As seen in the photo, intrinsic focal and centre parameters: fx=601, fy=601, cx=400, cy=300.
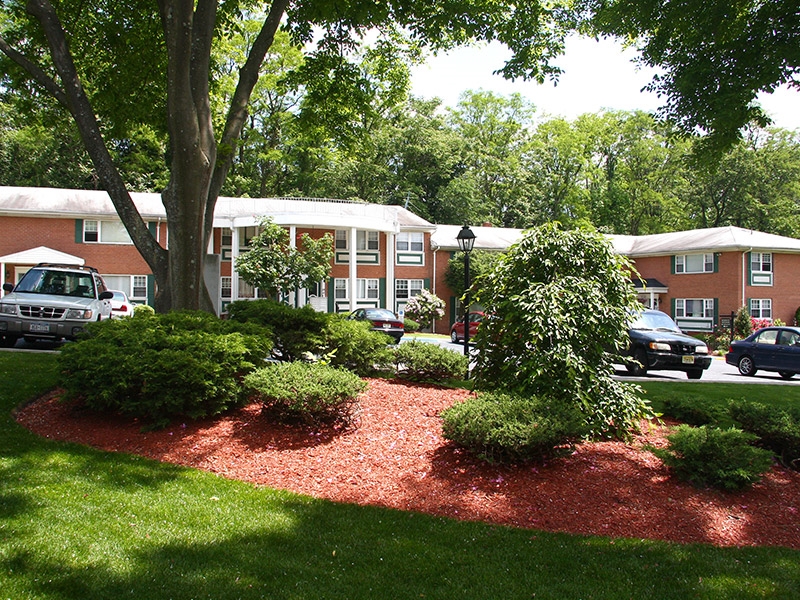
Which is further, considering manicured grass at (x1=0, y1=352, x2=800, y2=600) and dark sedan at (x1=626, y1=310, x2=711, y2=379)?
dark sedan at (x1=626, y1=310, x2=711, y2=379)

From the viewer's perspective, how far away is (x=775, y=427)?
255 inches

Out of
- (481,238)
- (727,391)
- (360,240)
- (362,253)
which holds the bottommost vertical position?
(727,391)

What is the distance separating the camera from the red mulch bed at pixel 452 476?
4.95 metres

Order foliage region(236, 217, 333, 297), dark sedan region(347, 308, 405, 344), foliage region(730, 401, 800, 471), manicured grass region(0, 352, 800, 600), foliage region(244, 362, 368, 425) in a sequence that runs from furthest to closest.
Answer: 1. foliage region(236, 217, 333, 297)
2. dark sedan region(347, 308, 405, 344)
3. foliage region(244, 362, 368, 425)
4. foliage region(730, 401, 800, 471)
5. manicured grass region(0, 352, 800, 600)

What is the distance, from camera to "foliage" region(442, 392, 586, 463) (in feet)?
18.3

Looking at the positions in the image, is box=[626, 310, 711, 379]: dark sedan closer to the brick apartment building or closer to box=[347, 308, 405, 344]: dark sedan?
the brick apartment building

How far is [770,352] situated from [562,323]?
1393cm

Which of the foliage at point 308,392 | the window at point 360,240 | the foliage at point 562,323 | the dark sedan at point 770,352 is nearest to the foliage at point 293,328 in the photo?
the foliage at point 308,392

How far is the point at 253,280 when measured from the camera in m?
27.6

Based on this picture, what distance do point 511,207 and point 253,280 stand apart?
32372 millimetres

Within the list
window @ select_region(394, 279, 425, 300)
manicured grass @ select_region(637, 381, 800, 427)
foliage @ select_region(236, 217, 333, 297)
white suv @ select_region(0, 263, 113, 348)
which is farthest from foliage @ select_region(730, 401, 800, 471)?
window @ select_region(394, 279, 425, 300)

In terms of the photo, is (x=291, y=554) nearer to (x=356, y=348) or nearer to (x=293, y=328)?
(x=356, y=348)

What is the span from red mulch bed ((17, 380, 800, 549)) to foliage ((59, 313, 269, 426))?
0.24m

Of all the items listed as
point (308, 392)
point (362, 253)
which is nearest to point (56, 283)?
point (308, 392)
